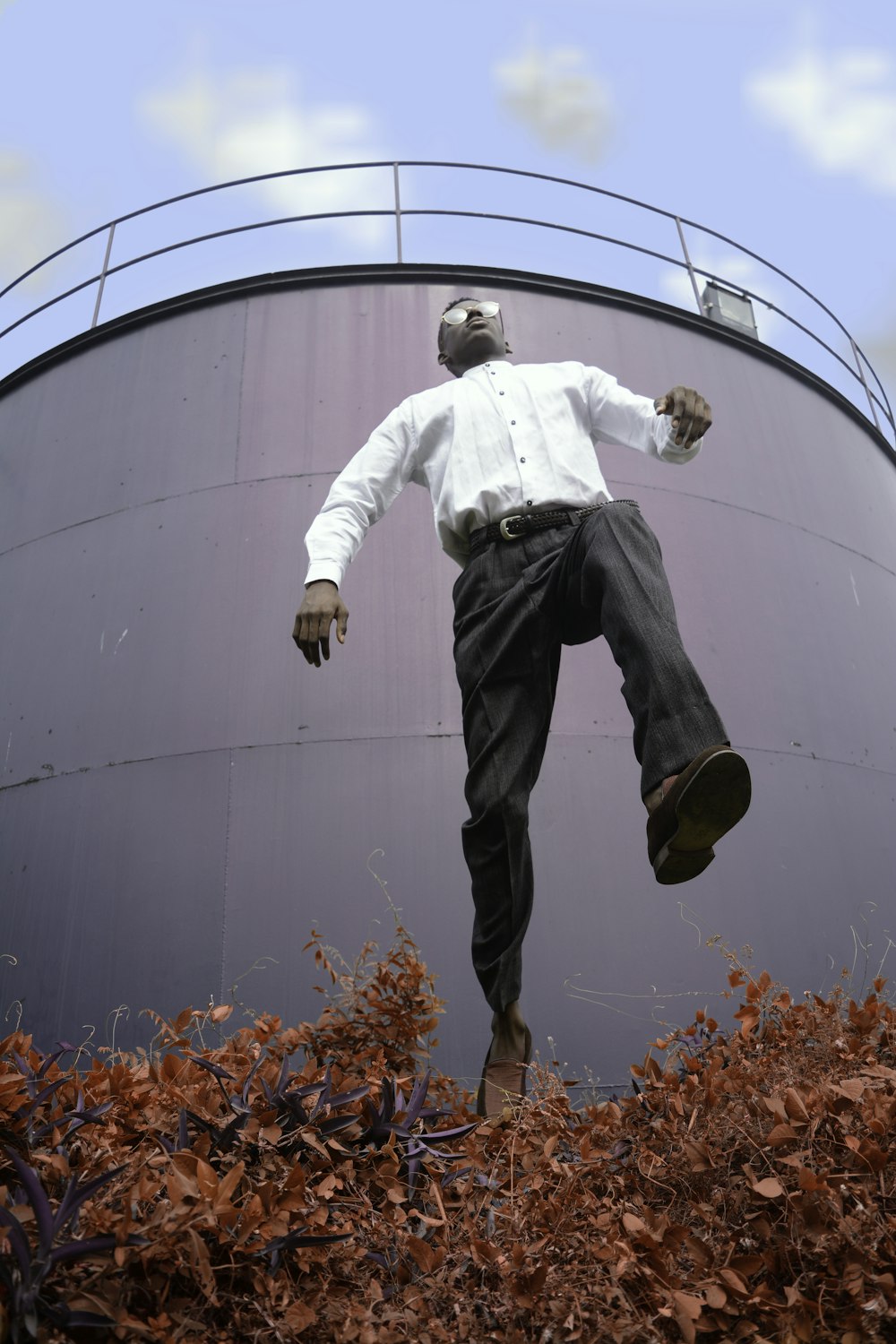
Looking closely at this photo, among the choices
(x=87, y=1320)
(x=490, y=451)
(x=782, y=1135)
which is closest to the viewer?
(x=87, y=1320)

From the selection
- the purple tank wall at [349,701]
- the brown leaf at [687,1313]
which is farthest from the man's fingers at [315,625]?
the purple tank wall at [349,701]

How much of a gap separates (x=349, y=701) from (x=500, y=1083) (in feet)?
8.29

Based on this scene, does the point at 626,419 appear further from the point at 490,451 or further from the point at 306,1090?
the point at 306,1090

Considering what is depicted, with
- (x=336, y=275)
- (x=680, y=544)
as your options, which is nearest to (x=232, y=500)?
(x=336, y=275)

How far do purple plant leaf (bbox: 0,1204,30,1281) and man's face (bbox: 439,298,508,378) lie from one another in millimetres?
2533

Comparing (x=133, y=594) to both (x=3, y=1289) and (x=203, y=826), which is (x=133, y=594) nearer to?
(x=203, y=826)

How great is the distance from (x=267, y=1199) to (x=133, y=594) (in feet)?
13.4

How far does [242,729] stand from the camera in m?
4.68

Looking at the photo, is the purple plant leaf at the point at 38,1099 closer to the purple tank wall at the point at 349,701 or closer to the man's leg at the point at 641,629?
the man's leg at the point at 641,629

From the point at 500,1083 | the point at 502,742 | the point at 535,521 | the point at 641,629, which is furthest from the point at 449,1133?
the point at 535,521

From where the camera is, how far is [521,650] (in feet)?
8.32

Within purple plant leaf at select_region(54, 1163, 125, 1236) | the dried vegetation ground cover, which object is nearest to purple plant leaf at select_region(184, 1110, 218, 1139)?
the dried vegetation ground cover

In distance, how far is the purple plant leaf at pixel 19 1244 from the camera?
1.30 meters

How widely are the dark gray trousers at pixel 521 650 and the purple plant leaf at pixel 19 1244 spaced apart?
4.24 feet
